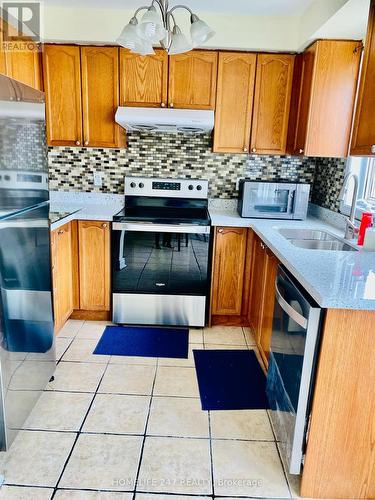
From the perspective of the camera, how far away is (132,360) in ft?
8.23

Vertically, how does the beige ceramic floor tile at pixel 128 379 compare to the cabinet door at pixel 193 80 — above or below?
below

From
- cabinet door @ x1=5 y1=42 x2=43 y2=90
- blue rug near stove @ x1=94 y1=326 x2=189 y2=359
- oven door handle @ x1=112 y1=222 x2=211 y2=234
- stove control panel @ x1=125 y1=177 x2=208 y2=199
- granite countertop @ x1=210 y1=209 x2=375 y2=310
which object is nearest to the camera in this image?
granite countertop @ x1=210 y1=209 x2=375 y2=310

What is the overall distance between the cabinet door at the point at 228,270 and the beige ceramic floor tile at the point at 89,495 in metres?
1.65

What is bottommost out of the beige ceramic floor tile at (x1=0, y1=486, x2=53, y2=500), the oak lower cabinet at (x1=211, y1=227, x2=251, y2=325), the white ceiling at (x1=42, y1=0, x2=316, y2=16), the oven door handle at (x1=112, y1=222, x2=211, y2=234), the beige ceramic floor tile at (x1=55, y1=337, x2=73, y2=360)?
the beige ceramic floor tile at (x1=0, y1=486, x2=53, y2=500)

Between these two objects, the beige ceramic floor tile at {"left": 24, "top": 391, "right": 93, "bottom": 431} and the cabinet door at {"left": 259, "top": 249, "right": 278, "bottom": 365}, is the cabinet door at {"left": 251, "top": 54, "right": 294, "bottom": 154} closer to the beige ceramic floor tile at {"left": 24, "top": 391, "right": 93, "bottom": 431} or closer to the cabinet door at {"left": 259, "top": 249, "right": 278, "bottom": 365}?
the cabinet door at {"left": 259, "top": 249, "right": 278, "bottom": 365}

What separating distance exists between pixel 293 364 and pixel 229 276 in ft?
4.51

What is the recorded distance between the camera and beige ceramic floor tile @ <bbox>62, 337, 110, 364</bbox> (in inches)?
98.0

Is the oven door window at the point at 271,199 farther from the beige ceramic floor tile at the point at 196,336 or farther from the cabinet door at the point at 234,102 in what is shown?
the beige ceramic floor tile at the point at 196,336

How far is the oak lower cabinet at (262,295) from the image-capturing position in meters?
2.27

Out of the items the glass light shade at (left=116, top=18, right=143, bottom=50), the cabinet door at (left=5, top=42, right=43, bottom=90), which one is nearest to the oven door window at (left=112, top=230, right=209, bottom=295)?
the cabinet door at (left=5, top=42, right=43, bottom=90)

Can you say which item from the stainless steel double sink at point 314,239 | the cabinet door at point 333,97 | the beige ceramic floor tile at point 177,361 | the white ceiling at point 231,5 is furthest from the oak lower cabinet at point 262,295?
the white ceiling at point 231,5

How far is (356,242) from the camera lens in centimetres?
225

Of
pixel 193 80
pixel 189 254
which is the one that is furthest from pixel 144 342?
pixel 193 80

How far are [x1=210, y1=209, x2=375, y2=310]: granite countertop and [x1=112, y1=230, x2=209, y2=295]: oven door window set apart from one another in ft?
1.98
